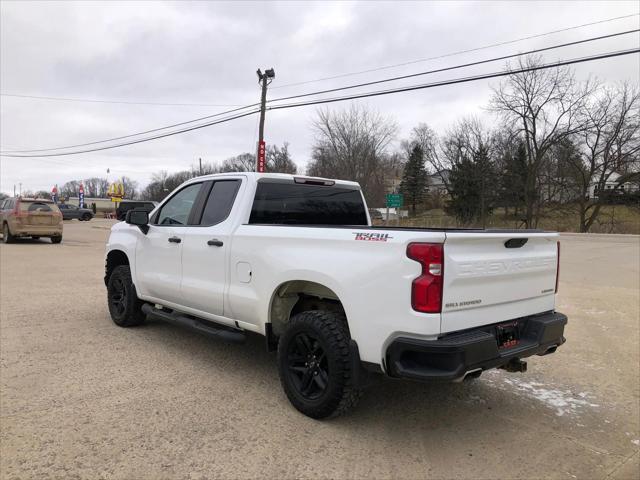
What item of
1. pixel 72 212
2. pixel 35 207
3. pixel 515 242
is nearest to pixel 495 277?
pixel 515 242

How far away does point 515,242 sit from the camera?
11.4 ft

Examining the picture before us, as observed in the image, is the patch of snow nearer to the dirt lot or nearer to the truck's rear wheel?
the dirt lot

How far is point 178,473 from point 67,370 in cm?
224

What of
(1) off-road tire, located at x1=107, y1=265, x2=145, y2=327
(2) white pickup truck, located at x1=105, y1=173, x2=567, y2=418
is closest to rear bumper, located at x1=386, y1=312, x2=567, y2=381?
(2) white pickup truck, located at x1=105, y1=173, x2=567, y2=418

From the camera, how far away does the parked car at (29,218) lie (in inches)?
698

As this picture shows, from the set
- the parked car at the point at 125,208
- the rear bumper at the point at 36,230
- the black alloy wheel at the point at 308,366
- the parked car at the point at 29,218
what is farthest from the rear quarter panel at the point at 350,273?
the rear bumper at the point at 36,230

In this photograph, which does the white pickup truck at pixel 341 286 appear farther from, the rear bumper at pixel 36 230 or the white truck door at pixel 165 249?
the rear bumper at pixel 36 230

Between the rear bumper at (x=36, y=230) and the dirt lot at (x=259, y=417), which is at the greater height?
the rear bumper at (x=36, y=230)

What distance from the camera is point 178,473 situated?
2912mm

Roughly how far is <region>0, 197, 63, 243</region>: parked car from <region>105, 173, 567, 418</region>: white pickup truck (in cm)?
1533

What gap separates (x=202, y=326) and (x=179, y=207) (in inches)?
55.5

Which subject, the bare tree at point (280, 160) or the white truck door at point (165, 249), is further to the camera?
the bare tree at point (280, 160)

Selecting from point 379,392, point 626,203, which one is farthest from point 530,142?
point 379,392

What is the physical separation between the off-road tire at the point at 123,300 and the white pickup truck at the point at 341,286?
70 cm
